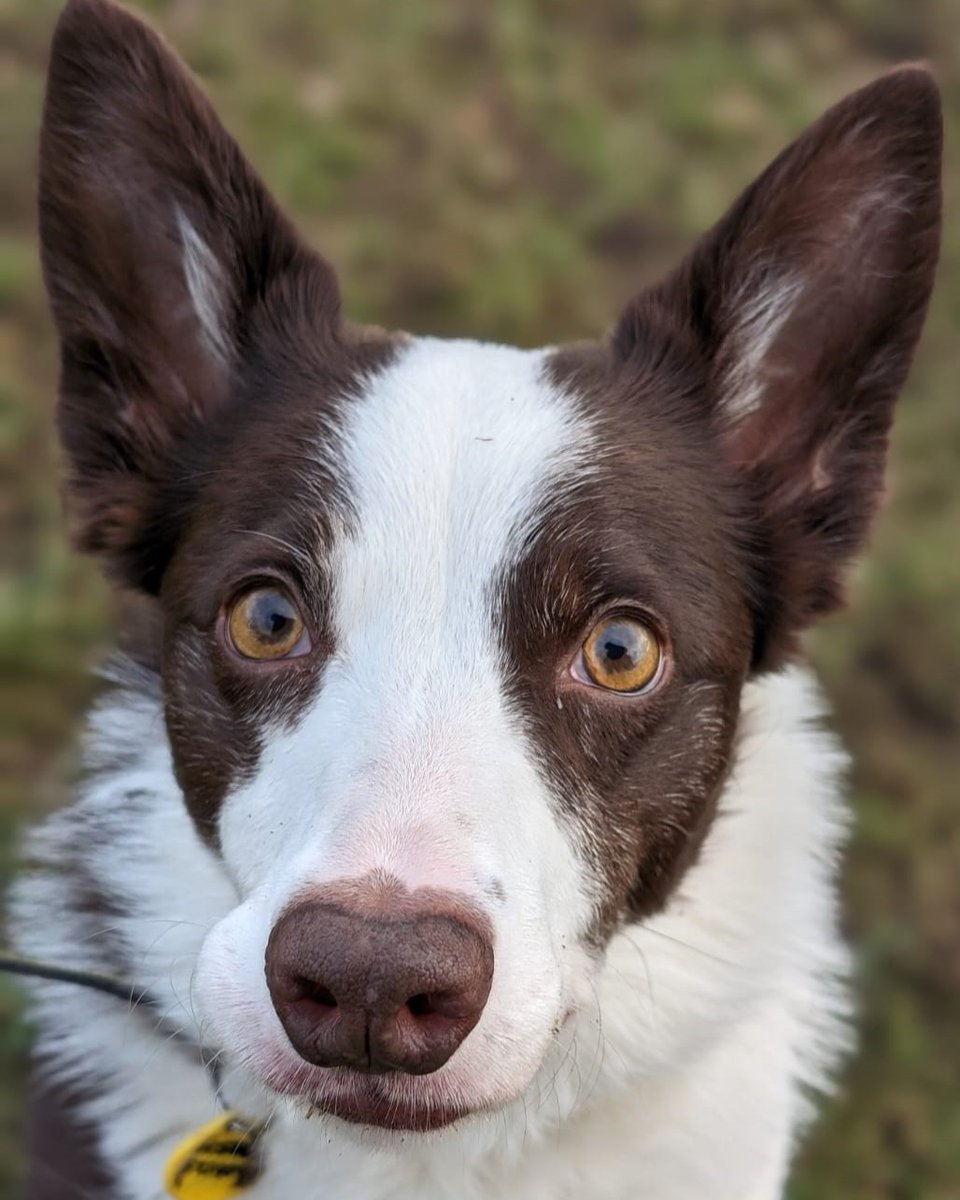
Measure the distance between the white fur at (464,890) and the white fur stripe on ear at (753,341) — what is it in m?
0.47

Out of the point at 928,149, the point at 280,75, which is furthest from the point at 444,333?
the point at 928,149

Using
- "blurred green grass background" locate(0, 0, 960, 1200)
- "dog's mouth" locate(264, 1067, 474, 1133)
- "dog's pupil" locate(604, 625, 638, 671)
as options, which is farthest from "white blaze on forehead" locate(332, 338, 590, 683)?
"blurred green grass background" locate(0, 0, 960, 1200)

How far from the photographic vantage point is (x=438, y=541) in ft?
8.69

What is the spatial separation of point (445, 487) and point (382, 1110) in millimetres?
1090

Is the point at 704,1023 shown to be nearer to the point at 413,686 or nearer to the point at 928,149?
the point at 413,686

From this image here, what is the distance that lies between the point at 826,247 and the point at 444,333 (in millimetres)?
3289

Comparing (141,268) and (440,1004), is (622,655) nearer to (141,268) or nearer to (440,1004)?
(440,1004)

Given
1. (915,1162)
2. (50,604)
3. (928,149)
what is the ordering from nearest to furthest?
(928,149), (915,1162), (50,604)

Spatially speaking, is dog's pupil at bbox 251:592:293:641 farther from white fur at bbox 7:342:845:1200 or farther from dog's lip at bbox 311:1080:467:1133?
dog's lip at bbox 311:1080:467:1133

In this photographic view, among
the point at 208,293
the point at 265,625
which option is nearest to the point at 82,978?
the point at 265,625

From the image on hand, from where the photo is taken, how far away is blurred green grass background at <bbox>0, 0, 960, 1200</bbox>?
16.1ft

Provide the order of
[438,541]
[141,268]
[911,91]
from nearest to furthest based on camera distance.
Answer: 1. [438,541]
2. [911,91]
3. [141,268]

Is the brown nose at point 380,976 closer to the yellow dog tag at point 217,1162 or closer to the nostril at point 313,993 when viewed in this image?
the nostril at point 313,993

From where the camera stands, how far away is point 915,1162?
15.2 ft
